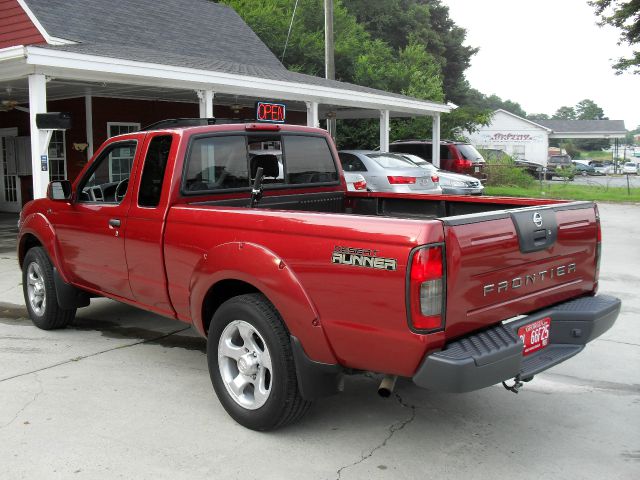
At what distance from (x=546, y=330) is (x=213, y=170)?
2528 millimetres

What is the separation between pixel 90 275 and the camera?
550 centimetres

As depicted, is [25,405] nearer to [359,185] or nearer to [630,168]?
[359,185]

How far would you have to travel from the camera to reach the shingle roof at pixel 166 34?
13514 millimetres

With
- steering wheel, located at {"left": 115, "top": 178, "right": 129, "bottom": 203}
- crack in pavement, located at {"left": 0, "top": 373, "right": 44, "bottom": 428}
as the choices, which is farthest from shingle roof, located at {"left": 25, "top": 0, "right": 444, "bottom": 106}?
crack in pavement, located at {"left": 0, "top": 373, "right": 44, "bottom": 428}

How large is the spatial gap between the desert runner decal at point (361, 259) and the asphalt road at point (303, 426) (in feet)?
3.65

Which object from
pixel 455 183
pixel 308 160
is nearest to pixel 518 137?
pixel 455 183

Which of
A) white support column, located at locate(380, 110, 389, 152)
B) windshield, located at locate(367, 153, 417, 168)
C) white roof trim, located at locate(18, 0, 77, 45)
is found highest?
white roof trim, located at locate(18, 0, 77, 45)

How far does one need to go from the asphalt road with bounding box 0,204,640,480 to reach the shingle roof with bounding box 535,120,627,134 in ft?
256

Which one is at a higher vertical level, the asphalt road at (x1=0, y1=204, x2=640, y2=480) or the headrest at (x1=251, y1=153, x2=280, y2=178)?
the headrest at (x1=251, y1=153, x2=280, y2=178)

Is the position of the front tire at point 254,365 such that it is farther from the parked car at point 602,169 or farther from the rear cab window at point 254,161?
the parked car at point 602,169

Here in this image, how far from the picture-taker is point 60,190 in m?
5.49

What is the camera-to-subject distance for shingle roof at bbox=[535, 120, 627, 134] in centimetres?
7825

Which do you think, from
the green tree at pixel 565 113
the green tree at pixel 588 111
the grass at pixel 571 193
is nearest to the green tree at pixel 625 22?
the grass at pixel 571 193

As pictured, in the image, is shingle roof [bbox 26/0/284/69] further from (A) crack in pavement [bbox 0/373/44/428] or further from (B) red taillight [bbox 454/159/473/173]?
(A) crack in pavement [bbox 0/373/44/428]
